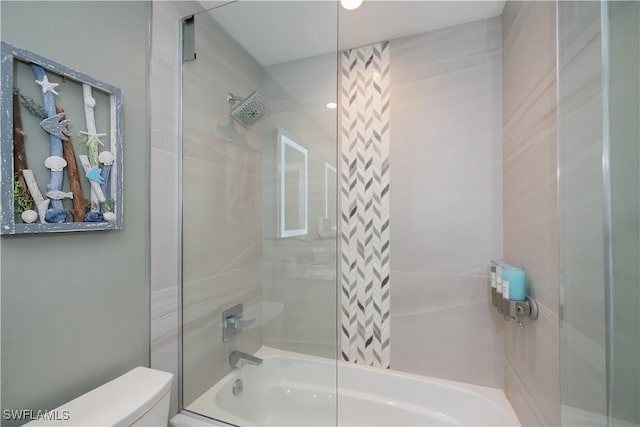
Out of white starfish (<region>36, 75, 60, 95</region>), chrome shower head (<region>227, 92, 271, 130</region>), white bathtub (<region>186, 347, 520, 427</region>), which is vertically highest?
chrome shower head (<region>227, 92, 271, 130</region>)

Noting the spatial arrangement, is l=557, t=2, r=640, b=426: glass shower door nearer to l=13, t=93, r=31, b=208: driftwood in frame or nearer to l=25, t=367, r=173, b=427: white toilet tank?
l=25, t=367, r=173, b=427: white toilet tank

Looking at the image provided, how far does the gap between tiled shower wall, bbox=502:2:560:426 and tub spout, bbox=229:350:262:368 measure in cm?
124

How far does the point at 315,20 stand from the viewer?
1253 millimetres

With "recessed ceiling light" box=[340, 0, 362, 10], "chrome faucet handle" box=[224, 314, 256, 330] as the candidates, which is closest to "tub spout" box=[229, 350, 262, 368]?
"chrome faucet handle" box=[224, 314, 256, 330]

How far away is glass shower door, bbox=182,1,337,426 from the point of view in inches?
50.0

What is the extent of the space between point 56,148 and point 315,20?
1.14 m

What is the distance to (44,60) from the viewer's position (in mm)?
792

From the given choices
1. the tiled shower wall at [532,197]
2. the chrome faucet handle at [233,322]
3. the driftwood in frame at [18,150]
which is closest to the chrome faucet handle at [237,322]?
the chrome faucet handle at [233,322]

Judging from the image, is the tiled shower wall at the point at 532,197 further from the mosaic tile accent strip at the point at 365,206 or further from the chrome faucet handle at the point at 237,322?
the chrome faucet handle at the point at 237,322

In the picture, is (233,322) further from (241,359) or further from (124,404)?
(124,404)

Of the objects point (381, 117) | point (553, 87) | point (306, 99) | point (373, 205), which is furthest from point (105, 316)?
point (553, 87)

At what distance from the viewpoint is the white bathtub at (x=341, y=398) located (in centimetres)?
124

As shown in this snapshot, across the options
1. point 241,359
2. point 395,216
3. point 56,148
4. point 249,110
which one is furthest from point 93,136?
point 395,216

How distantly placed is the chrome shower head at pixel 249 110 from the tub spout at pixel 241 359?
117 centimetres
